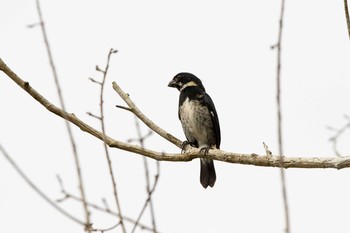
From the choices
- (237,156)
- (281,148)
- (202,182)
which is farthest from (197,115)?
(281,148)

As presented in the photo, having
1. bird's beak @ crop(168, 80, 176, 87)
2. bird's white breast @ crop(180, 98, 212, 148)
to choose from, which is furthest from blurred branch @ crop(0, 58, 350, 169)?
bird's beak @ crop(168, 80, 176, 87)

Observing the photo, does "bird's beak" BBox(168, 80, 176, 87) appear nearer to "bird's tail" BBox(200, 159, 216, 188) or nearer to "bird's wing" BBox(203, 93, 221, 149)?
"bird's wing" BBox(203, 93, 221, 149)

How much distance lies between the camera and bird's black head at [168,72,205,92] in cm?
879

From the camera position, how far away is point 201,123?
26.9ft

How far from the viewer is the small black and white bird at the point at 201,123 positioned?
819 centimetres

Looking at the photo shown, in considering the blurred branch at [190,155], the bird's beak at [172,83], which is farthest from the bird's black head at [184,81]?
the blurred branch at [190,155]

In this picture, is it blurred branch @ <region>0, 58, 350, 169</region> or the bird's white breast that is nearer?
blurred branch @ <region>0, 58, 350, 169</region>

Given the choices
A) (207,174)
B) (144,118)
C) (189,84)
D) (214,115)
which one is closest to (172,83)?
(189,84)

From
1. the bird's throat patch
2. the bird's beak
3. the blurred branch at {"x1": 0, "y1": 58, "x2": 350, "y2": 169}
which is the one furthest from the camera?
the bird's beak

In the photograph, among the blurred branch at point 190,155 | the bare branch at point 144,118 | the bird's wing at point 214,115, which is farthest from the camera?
the bird's wing at point 214,115

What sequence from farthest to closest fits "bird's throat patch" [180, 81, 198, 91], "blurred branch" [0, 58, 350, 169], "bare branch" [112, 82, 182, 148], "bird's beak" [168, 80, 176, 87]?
"bird's beak" [168, 80, 176, 87], "bird's throat patch" [180, 81, 198, 91], "bare branch" [112, 82, 182, 148], "blurred branch" [0, 58, 350, 169]

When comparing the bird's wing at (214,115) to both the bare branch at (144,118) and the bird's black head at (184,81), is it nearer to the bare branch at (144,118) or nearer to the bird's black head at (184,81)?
the bird's black head at (184,81)

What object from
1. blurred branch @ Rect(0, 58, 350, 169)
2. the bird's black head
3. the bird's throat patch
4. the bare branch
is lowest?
blurred branch @ Rect(0, 58, 350, 169)

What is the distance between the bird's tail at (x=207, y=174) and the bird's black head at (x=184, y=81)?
3.33 feet
